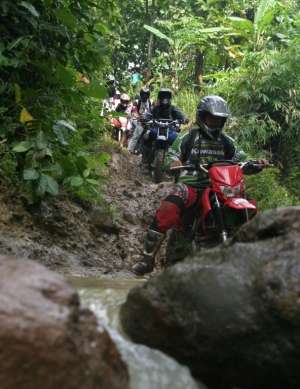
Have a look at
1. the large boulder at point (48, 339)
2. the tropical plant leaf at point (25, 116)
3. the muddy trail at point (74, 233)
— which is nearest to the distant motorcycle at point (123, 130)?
the muddy trail at point (74, 233)

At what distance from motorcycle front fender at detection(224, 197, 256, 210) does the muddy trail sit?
1.28 meters

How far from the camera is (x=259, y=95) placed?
393 inches

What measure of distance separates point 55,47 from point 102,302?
308 cm

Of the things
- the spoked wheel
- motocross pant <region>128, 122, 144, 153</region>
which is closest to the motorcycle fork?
the spoked wheel

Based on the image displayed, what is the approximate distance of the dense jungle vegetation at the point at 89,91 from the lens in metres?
5.29

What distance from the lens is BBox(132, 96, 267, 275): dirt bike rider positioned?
19.8 feet

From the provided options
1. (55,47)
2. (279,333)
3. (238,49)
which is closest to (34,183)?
(55,47)

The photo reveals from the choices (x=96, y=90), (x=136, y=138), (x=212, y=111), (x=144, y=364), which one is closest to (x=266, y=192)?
(x=212, y=111)

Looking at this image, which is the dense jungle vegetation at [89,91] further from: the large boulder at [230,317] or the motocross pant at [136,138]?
the large boulder at [230,317]

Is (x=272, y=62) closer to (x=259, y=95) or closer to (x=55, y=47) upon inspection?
(x=259, y=95)

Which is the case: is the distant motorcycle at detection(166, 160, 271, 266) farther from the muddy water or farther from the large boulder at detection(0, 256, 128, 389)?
the large boulder at detection(0, 256, 128, 389)

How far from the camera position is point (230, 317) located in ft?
9.34

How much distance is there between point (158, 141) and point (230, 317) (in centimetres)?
761

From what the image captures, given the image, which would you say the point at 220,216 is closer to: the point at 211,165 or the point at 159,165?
the point at 211,165
